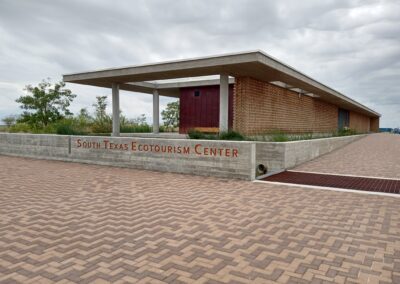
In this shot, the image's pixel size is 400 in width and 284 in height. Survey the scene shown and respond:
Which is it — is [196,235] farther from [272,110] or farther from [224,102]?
[272,110]

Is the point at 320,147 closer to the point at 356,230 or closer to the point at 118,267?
the point at 356,230

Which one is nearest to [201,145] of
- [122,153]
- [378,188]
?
[122,153]

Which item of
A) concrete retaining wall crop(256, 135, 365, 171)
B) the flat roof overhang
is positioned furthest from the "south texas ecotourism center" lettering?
the flat roof overhang

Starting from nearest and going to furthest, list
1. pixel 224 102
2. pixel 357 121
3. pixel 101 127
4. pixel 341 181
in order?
pixel 341 181
pixel 224 102
pixel 101 127
pixel 357 121

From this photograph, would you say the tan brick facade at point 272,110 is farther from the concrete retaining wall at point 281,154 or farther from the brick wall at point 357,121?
the brick wall at point 357,121

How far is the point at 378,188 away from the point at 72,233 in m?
7.20

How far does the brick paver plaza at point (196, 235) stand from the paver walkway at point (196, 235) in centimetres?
1

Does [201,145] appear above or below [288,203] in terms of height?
above

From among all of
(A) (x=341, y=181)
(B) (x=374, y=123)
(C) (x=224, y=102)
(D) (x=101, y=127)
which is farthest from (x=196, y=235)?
(B) (x=374, y=123)

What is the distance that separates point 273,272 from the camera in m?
3.30

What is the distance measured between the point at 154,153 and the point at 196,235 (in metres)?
6.36

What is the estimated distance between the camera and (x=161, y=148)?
1030 cm

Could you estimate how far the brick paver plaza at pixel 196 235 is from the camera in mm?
3307

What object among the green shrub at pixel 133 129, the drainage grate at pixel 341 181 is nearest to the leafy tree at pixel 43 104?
the green shrub at pixel 133 129
